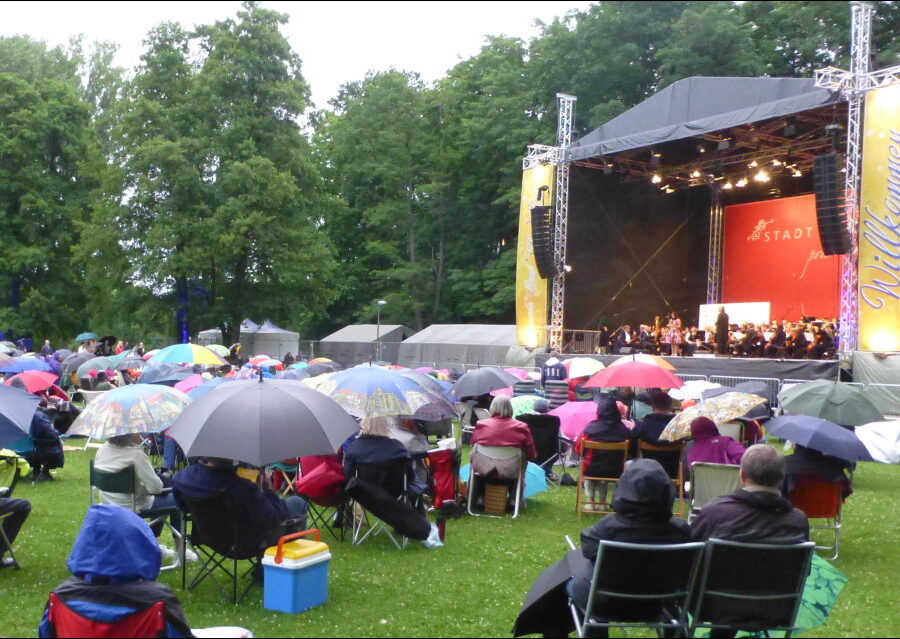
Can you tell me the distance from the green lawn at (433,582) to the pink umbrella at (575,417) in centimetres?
92

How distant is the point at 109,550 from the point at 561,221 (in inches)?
750

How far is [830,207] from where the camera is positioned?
14859 mm

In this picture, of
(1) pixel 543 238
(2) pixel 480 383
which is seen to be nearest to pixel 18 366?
(2) pixel 480 383

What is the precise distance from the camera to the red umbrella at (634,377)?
823 cm

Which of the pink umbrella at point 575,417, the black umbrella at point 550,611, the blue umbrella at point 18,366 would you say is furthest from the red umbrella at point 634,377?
the blue umbrella at point 18,366

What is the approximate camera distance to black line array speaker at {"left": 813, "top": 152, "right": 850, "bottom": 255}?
582 inches

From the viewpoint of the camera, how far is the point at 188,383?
941 cm

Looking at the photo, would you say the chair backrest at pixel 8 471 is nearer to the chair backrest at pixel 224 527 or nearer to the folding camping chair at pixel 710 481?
the chair backrest at pixel 224 527

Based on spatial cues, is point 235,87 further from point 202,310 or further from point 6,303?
point 6,303

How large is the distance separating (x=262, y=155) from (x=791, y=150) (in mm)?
16035

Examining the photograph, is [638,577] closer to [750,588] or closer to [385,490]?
[750,588]

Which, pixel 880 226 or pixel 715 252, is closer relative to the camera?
pixel 880 226

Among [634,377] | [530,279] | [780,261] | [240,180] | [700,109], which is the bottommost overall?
[634,377]

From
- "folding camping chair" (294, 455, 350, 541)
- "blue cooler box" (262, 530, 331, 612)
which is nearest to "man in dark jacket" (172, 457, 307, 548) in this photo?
"blue cooler box" (262, 530, 331, 612)
